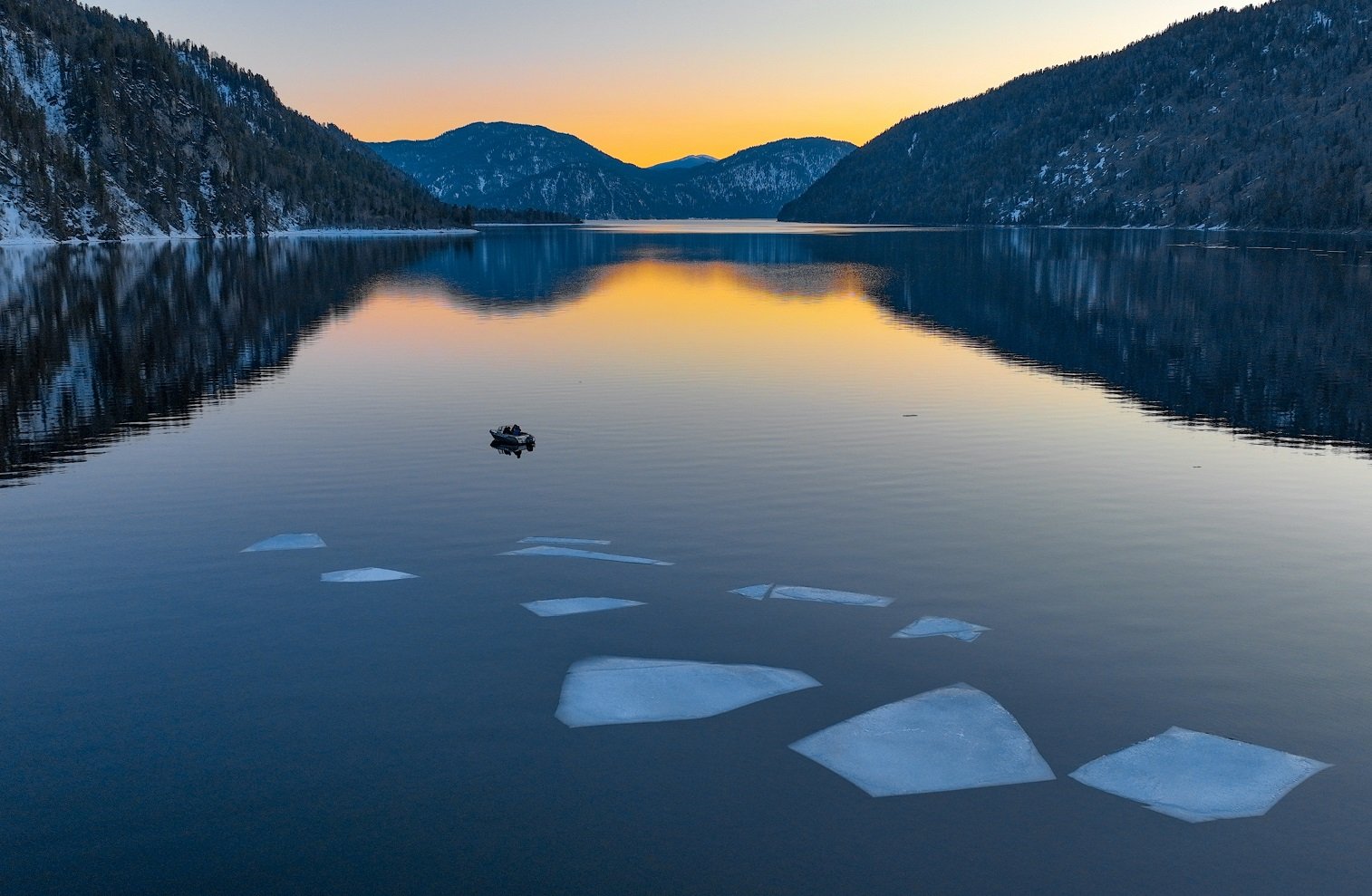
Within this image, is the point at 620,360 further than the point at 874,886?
Yes

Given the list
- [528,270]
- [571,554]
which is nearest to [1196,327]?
[571,554]

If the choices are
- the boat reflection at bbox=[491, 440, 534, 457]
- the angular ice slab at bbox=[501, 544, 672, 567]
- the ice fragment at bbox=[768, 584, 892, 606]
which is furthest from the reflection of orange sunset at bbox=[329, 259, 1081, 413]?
the ice fragment at bbox=[768, 584, 892, 606]

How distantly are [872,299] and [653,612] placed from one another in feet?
250

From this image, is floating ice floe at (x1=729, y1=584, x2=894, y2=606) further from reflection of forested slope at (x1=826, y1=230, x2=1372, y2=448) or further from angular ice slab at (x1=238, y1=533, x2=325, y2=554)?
reflection of forested slope at (x1=826, y1=230, x2=1372, y2=448)

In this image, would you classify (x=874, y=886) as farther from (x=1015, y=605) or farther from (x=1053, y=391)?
(x=1053, y=391)

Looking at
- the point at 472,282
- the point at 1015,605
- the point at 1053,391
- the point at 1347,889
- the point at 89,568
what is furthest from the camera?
the point at 472,282

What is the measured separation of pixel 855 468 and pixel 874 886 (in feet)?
64.5

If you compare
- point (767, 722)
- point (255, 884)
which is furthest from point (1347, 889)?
point (255, 884)

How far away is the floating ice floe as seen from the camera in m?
18.6

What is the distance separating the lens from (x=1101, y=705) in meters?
14.3

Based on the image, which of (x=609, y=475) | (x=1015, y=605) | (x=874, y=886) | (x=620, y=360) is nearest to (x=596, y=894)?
(x=874, y=886)

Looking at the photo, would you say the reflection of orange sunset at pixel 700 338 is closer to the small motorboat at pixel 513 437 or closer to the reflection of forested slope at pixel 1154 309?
the reflection of forested slope at pixel 1154 309

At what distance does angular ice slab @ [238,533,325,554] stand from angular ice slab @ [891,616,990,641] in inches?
493

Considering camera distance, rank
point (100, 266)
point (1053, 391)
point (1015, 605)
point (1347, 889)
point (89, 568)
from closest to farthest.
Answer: point (1347, 889)
point (1015, 605)
point (89, 568)
point (1053, 391)
point (100, 266)
